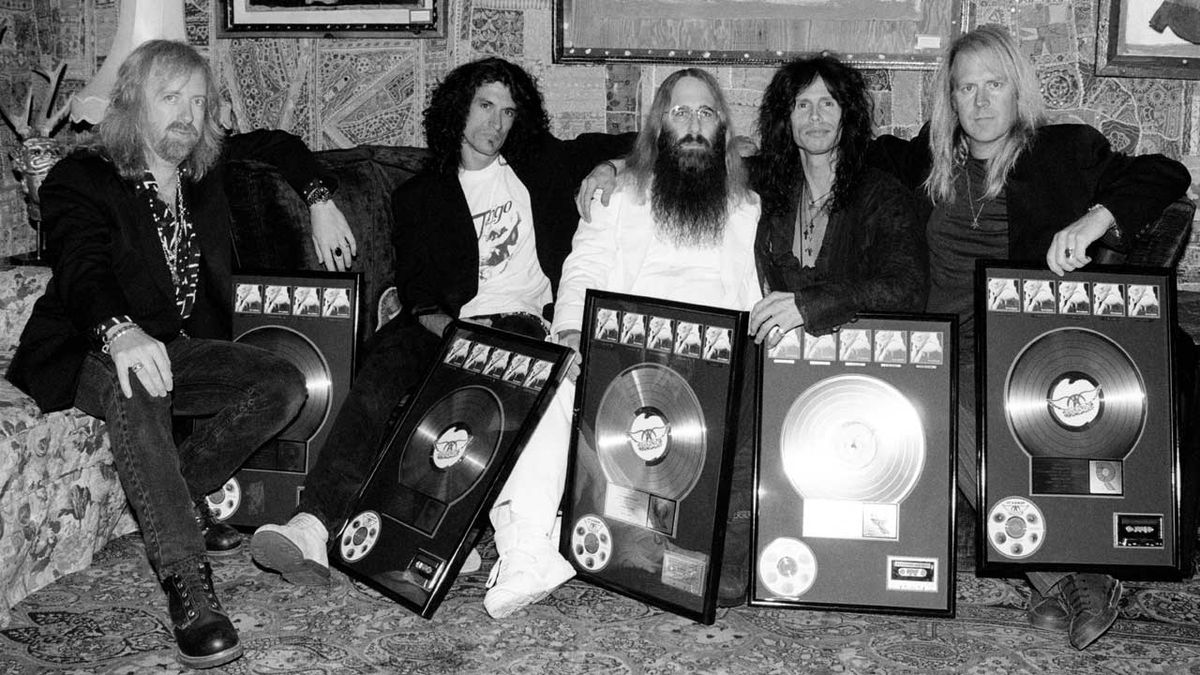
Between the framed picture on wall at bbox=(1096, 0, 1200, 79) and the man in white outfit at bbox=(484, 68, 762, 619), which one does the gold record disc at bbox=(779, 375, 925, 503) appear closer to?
the man in white outfit at bbox=(484, 68, 762, 619)

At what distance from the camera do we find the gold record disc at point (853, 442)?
282 centimetres

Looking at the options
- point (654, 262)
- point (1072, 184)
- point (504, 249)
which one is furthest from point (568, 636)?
point (1072, 184)

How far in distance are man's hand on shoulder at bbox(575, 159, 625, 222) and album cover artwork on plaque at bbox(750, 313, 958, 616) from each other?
0.72 m

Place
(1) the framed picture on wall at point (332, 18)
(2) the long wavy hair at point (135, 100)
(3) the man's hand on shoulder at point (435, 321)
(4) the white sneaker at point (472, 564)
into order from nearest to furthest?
(2) the long wavy hair at point (135, 100) → (4) the white sneaker at point (472, 564) → (3) the man's hand on shoulder at point (435, 321) → (1) the framed picture on wall at point (332, 18)

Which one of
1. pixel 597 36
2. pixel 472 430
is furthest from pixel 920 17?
pixel 472 430

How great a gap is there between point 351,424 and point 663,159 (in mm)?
1199

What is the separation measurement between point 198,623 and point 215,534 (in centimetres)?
73

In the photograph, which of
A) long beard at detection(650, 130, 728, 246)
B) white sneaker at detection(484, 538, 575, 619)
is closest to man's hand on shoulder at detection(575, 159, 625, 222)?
long beard at detection(650, 130, 728, 246)

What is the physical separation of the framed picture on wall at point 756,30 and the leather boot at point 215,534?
80.7 inches

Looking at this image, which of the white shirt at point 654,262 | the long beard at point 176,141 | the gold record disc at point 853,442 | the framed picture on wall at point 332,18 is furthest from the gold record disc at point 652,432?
the framed picture on wall at point 332,18

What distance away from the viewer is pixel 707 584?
2732 millimetres

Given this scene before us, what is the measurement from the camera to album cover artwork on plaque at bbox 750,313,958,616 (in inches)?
109

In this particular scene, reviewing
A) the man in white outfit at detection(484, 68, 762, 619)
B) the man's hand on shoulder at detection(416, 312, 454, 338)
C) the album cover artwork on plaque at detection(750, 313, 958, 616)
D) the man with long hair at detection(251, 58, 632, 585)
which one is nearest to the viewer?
the album cover artwork on plaque at detection(750, 313, 958, 616)

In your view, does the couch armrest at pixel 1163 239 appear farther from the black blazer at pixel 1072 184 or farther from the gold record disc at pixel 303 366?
the gold record disc at pixel 303 366
